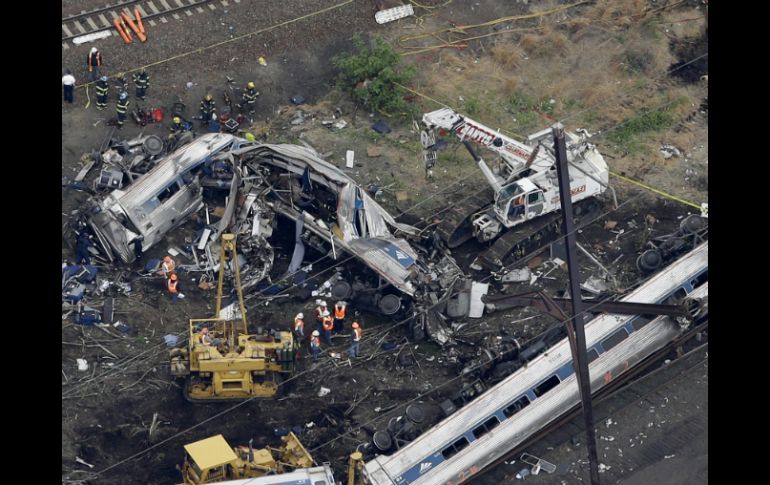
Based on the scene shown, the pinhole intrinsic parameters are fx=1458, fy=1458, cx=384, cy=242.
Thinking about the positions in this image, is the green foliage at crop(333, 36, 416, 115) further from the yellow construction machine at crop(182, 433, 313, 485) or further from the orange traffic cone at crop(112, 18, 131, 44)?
the yellow construction machine at crop(182, 433, 313, 485)

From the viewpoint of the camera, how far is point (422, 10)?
4734 cm

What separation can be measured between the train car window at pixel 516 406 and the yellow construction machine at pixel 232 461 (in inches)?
189

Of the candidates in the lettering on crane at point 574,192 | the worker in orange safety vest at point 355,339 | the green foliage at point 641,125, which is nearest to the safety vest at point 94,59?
the worker in orange safety vest at point 355,339

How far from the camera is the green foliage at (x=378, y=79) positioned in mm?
43781

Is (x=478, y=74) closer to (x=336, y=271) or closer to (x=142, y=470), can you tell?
(x=336, y=271)

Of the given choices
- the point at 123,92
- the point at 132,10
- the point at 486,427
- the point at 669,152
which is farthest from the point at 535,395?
the point at 132,10

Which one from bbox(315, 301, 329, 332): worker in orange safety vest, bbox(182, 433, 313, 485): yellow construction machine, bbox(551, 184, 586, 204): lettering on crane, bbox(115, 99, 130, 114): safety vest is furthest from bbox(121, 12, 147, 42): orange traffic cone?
bbox(182, 433, 313, 485): yellow construction machine

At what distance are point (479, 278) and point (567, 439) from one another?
5565 mm

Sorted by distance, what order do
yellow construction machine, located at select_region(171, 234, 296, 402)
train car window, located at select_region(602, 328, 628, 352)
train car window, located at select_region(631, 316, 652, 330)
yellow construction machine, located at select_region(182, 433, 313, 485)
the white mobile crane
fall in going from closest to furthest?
1. yellow construction machine, located at select_region(182, 433, 313, 485)
2. yellow construction machine, located at select_region(171, 234, 296, 402)
3. train car window, located at select_region(602, 328, 628, 352)
4. train car window, located at select_region(631, 316, 652, 330)
5. the white mobile crane

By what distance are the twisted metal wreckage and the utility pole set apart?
4370 mm

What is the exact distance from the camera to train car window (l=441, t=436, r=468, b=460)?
33719mm

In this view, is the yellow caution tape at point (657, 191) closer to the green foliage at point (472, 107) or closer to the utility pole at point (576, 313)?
the green foliage at point (472, 107)
